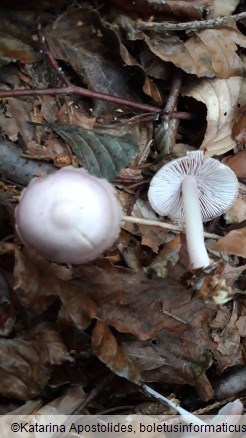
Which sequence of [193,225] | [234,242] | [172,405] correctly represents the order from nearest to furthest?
[172,405] < [193,225] < [234,242]

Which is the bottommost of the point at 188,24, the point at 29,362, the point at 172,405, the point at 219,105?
the point at 172,405

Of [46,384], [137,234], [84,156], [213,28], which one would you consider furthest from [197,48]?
[46,384]

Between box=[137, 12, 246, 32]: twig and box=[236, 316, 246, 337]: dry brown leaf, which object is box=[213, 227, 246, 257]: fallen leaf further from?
box=[137, 12, 246, 32]: twig

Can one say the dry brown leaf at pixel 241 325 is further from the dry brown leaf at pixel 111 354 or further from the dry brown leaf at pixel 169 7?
the dry brown leaf at pixel 169 7

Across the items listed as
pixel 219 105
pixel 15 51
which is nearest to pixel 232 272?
pixel 219 105

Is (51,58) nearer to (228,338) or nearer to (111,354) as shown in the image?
(111,354)

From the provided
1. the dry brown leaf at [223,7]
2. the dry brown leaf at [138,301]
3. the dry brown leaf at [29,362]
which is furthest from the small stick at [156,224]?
the dry brown leaf at [223,7]

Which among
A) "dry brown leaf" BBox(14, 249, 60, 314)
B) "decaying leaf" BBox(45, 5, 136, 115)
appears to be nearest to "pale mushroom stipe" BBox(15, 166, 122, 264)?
"dry brown leaf" BBox(14, 249, 60, 314)
